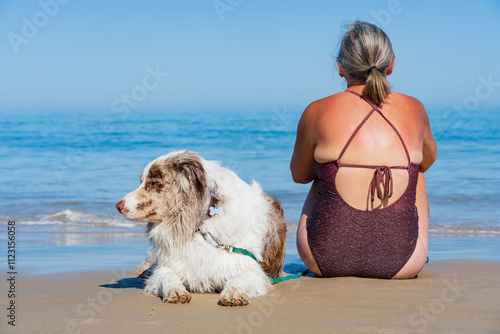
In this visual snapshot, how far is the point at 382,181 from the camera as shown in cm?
446

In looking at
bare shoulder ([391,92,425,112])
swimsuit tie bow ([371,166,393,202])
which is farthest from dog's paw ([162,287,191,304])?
bare shoulder ([391,92,425,112])

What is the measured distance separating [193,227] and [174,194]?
305mm

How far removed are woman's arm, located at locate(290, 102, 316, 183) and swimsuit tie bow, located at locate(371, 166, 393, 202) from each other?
0.61m

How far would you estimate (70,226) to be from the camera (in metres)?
8.80

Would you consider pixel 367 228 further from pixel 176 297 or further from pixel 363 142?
pixel 176 297

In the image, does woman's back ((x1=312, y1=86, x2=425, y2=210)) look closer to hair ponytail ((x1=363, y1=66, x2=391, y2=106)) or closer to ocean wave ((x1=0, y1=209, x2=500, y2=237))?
hair ponytail ((x1=363, y1=66, x2=391, y2=106))

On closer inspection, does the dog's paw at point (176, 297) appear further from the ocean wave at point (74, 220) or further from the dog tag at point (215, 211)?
the ocean wave at point (74, 220)

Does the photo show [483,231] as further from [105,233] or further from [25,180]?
[25,180]

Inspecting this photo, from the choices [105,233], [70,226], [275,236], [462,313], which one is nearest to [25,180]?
[70,226]

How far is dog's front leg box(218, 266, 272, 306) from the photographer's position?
4.01m

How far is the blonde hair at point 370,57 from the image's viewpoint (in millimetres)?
4539

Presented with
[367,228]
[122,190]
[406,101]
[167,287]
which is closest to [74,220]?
[122,190]

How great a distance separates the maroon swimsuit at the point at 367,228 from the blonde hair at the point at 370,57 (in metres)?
0.14

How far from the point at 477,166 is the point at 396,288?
12184 mm
